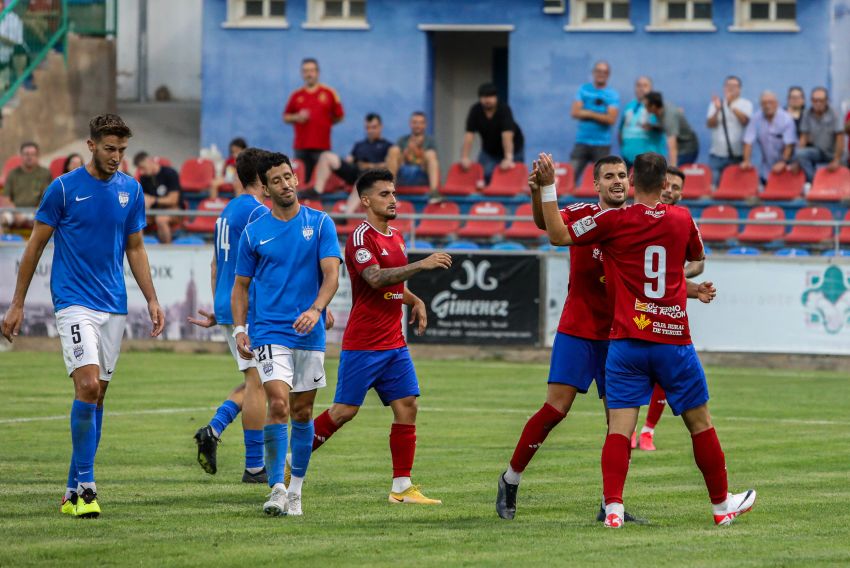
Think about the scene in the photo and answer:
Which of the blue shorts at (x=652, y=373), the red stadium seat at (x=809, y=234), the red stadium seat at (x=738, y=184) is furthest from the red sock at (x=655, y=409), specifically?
the red stadium seat at (x=738, y=184)

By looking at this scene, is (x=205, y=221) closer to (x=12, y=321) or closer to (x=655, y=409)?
(x=655, y=409)

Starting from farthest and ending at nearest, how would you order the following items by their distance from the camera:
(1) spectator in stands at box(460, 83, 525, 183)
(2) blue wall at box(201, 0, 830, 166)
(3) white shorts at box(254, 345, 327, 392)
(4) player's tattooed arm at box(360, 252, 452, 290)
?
(2) blue wall at box(201, 0, 830, 166), (1) spectator in stands at box(460, 83, 525, 183), (4) player's tattooed arm at box(360, 252, 452, 290), (3) white shorts at box(254, 345, 327, 392)

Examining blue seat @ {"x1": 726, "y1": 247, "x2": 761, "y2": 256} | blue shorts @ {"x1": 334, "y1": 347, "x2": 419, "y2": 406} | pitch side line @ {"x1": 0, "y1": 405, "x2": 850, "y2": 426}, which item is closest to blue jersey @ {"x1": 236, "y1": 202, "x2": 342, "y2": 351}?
blue shorts @ {"x1": 334, "y1": 347, "x2": 419, "y2": 406}

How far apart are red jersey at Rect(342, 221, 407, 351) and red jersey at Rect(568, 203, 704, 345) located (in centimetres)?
165

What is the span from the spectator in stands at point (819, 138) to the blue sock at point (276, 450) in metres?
16.6

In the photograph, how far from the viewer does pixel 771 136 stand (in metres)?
25.1

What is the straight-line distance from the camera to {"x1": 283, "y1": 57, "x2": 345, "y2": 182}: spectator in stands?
86.1 feet

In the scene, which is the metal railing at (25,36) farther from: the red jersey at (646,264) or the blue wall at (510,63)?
the red jersey at (646,264)

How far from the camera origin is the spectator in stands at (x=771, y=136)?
24.7 m

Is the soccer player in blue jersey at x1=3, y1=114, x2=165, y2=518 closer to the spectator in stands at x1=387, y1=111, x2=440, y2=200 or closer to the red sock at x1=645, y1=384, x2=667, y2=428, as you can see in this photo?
the red sock at x1=645, y1=384, x2=667, y2=428

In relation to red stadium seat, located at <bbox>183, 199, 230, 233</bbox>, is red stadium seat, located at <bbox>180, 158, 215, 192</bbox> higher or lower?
higher

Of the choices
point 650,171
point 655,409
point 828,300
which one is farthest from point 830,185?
point 650,171

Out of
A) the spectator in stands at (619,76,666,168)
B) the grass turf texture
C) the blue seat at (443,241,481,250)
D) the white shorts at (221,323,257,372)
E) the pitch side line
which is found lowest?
the pitch side line

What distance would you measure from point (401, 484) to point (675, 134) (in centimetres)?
1562
